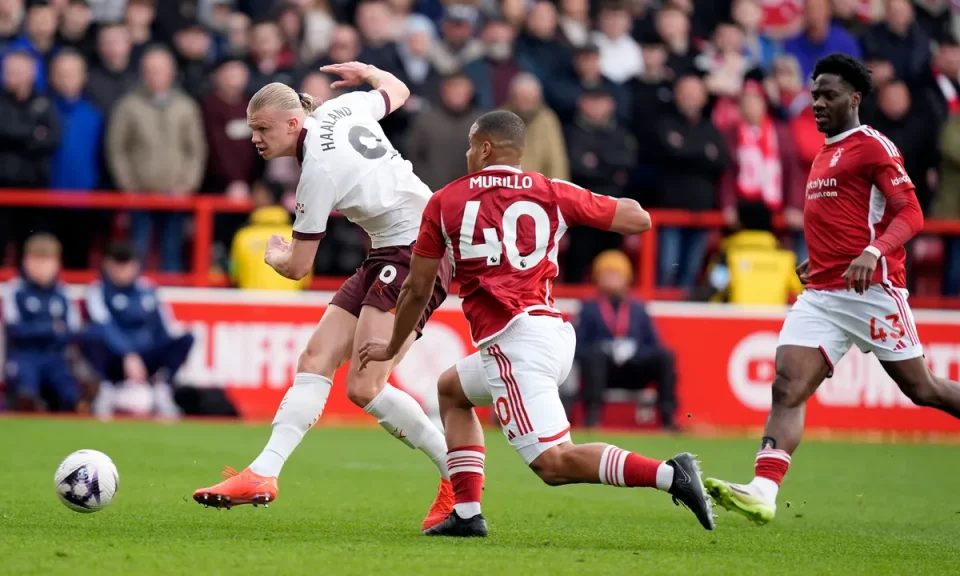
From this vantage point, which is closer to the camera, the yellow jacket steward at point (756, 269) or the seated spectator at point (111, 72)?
the seated spectator at point (111, 72)

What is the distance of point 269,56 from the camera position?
52.6ft

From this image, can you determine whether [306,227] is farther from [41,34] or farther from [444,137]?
[41,34]

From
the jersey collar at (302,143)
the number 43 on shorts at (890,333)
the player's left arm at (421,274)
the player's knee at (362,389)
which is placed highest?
the jersey collar at (302,143)

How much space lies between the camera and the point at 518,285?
718 centimetres

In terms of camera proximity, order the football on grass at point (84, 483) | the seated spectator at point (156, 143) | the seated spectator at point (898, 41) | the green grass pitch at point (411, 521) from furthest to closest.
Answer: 1. the seated spectator at point (898, 41)
2. the seated spectator at point (156, 143)
3. the football on grass at point (84, 483)
4. the green grass pitch at point (411, 521)

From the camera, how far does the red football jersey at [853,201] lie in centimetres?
815

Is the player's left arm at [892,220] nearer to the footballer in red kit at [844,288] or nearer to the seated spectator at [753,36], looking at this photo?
the footballer in red kit at [844,288]

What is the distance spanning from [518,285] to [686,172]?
971cm

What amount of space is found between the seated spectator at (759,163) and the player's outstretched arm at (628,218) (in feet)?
31.9

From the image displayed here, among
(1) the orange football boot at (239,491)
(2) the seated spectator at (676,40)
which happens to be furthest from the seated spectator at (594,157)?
(1) the orange football boot at (239,491)

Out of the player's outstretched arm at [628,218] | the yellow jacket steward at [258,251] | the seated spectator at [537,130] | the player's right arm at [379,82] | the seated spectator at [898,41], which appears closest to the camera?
the player's outstretched arm at [628,218]

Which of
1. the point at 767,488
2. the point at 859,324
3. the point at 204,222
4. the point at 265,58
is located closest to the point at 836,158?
the point at 859,324

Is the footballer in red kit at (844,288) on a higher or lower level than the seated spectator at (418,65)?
lower

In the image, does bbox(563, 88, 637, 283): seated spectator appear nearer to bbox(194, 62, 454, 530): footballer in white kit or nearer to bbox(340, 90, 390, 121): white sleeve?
bbox(340, 90, 390, 121): white sleeve
